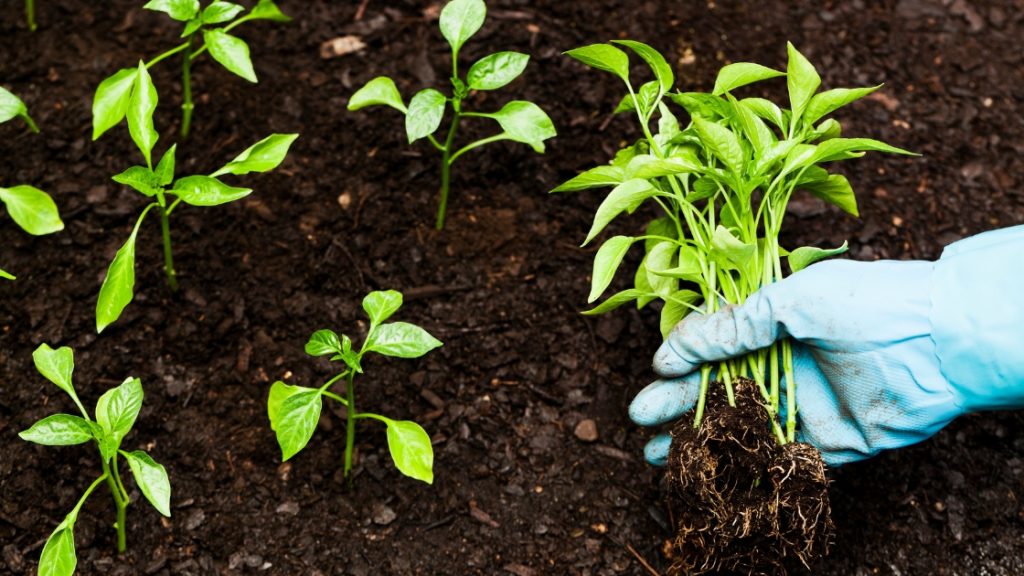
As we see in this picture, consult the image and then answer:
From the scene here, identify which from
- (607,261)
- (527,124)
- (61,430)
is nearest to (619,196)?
(607,261)

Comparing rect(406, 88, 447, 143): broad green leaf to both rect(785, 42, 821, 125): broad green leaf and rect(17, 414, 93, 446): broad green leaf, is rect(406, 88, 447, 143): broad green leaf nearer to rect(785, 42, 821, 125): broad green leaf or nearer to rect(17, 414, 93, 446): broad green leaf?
rect(785, 42, 821, 125): broad green leaf

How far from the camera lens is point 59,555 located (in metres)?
1.60

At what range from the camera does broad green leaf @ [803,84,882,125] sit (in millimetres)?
1715

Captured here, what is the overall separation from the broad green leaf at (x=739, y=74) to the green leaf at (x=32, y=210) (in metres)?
1.45

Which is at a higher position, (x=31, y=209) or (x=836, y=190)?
(x=836, y=190)

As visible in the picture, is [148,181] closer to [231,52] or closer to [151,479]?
[231,52]

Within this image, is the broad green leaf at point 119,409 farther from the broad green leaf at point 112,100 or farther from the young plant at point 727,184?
the young plant at point 727,184

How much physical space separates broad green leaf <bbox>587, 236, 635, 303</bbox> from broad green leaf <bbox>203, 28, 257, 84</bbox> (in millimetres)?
909

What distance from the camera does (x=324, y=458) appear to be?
2.00 metres

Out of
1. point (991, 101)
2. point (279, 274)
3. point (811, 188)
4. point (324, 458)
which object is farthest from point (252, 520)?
point (991, 101)

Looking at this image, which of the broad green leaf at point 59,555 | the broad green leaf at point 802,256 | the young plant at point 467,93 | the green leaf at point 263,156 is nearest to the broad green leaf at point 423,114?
the young plant at point 467,93

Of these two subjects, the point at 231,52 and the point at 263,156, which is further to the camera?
the point at 231,52

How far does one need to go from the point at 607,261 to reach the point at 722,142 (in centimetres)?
31

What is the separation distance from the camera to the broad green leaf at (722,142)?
63.4 inches
